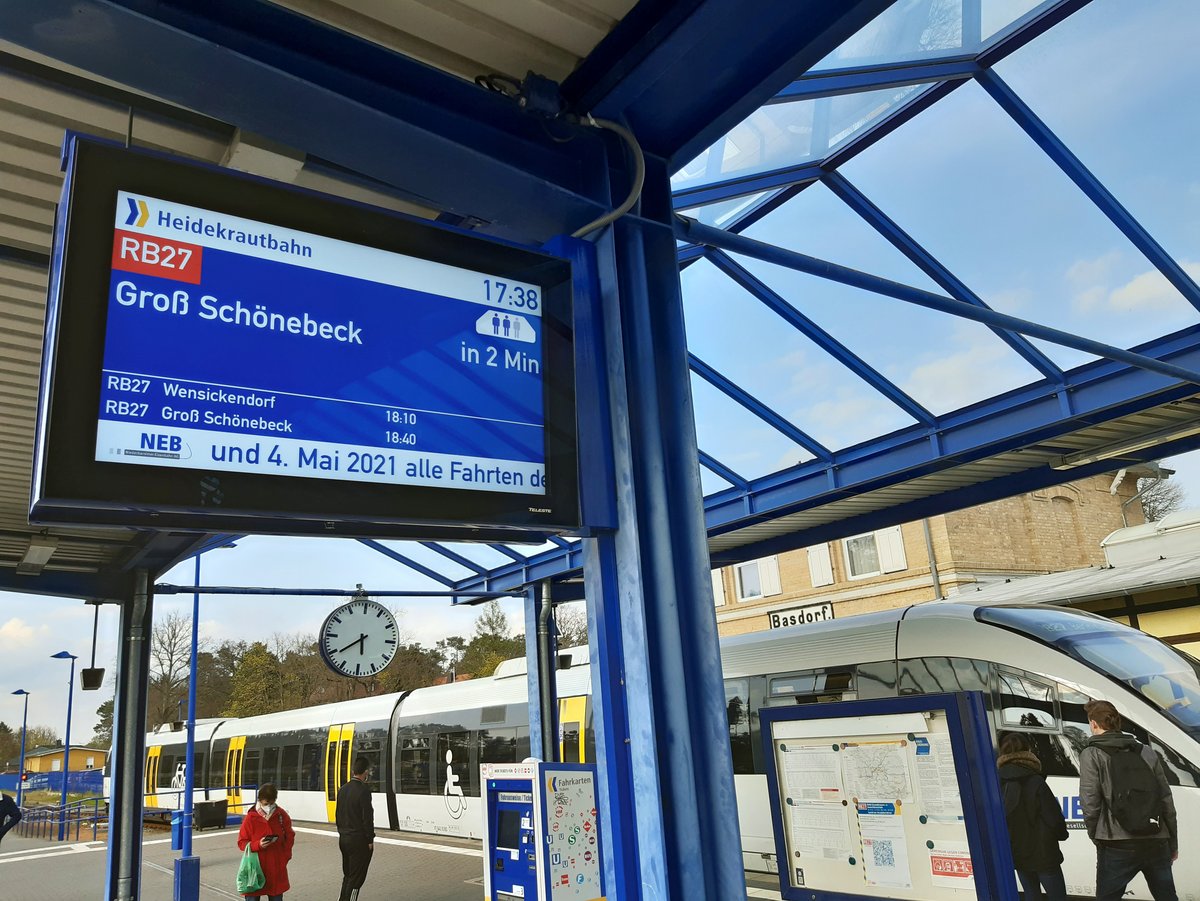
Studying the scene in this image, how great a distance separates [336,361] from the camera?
2.80m

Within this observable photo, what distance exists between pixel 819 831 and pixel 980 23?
15.4ft

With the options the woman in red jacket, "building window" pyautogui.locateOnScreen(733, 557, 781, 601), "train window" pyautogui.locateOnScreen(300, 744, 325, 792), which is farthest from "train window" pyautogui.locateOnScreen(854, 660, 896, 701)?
"building window" pyautogui.locateOnScreen(733, 557, 781, 601)

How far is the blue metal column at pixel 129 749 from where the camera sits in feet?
33.1

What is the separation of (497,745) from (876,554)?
18053 millimetres

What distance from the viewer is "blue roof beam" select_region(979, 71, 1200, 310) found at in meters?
6.12

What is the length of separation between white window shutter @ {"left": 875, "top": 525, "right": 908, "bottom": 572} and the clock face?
2233 cm

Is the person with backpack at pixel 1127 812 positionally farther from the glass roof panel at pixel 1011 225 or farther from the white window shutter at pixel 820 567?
the white window shutter at pixel 820 567

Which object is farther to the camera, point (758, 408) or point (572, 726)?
point (572, 726)

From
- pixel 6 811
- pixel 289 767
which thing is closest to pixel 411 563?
pixel 6 811

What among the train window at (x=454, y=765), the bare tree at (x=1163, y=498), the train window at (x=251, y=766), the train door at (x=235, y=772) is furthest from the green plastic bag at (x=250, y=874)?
the bare tree at (x=1163, y=498)

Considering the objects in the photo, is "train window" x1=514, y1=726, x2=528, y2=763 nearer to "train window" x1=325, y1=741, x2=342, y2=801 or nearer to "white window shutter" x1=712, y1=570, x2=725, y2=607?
"train window" x1=325, y1=741, x2=342, y2=801

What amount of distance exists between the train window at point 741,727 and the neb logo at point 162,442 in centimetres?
1003

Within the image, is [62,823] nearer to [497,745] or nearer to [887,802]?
[497,745]

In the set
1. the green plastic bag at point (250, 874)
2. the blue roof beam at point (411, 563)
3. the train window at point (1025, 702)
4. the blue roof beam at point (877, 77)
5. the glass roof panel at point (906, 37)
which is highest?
the glass roof panel at point (906, 37)
